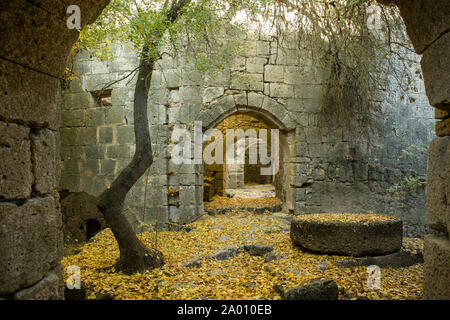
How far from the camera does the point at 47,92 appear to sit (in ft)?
5.72

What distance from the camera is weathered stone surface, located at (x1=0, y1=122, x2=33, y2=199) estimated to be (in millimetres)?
1500

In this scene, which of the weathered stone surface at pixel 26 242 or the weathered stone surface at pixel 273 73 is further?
the weathered stone surface at pixel 273 73

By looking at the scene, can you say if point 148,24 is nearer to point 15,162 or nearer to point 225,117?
point 15,162

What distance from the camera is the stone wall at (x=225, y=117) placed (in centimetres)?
609

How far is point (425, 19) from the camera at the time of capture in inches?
67.0

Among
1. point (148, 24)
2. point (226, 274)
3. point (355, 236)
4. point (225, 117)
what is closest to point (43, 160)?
point (148, 24)

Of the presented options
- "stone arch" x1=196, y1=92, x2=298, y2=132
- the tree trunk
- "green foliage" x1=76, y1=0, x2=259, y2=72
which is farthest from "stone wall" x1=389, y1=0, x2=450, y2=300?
"stone arch" x1=196, y1=92, x2=298, y2=132

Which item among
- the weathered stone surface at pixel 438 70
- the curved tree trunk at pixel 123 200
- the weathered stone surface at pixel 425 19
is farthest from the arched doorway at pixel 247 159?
the weathered stone surface at pixel 438 70

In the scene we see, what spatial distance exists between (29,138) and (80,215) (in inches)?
221

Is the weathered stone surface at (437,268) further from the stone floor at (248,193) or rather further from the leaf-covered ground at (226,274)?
the stone floor at (248,193)

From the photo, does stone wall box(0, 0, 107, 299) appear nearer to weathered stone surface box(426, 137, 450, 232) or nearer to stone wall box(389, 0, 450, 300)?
stone wall box(389, 0, 450, 300)

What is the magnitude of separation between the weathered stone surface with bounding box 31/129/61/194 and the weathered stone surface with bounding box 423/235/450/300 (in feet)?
7.91

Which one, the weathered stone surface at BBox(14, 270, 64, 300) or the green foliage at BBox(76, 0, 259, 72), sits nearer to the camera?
the weathered stone surface at BBox(14, 270, 64, 300)
